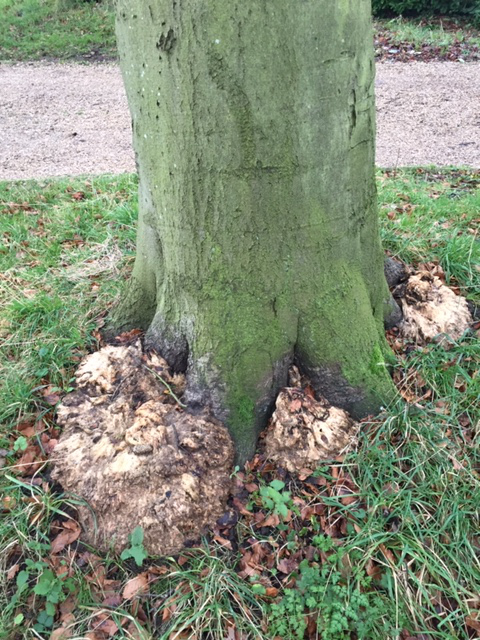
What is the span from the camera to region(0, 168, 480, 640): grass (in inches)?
72.2

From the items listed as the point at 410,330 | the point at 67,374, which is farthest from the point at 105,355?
the point at 410,330

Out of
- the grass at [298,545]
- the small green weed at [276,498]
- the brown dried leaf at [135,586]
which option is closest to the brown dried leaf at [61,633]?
the grass at [298,545]

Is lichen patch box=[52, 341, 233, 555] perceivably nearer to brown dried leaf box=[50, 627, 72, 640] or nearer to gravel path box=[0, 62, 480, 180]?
brown dried leaf box=[50, 627, 72, 640]

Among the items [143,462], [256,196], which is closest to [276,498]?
[143,462]

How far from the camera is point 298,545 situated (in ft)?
6.73

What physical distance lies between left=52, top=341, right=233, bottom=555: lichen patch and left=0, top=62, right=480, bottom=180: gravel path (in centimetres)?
415

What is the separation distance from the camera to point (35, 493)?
2.22 metres

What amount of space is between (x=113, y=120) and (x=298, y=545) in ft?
22.6

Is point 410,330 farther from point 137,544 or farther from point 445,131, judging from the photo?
point 445,131

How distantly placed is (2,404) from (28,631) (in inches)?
42.5

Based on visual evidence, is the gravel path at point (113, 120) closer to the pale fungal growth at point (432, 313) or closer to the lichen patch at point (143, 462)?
the pale fungal growth at point (432, 313)

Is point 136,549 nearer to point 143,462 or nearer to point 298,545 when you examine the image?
point 143,462

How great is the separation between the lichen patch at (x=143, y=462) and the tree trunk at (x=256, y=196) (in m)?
0.14

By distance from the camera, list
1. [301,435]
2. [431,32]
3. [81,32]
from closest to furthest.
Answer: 1. [301,435]
2. [431,32]
3. [81,32]
